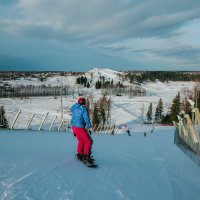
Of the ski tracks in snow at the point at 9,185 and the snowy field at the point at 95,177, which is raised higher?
the ski tracks in snow at the point at 9,185

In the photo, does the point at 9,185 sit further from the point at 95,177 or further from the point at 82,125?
the point at 82,125

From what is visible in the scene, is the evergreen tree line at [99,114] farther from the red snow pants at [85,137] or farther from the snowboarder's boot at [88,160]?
the snowboarder's boot at [88,160]

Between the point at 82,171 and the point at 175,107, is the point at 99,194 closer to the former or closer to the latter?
the point at 82,171

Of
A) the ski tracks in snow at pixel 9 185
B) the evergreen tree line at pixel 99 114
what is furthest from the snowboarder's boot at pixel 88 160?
the evergreen tree line at pixel 99 114

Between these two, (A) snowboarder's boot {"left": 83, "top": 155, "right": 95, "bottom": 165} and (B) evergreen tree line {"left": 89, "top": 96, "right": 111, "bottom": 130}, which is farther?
(B) evergreen tree line {"left": 89, "top": 96, "right": 111, "bottom": 130}

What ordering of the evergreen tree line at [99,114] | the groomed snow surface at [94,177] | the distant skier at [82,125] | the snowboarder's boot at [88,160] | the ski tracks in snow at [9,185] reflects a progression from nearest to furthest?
the ski tracks in snow at [9,185], the groomed snow surface at [94,177], the snowboarder's boot at [88,160], the distant skier at [82,125], the evergreen tree line at [99,114]

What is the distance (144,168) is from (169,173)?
64 cm

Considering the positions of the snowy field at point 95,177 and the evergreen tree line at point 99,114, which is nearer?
the snowy field at point 95,177

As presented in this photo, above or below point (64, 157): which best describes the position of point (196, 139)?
above

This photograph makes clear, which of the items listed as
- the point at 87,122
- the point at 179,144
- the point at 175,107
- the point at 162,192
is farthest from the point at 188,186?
the point at 175,107

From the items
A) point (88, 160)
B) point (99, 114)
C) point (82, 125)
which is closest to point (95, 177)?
point (88, 160)

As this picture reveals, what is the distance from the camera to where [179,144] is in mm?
13117

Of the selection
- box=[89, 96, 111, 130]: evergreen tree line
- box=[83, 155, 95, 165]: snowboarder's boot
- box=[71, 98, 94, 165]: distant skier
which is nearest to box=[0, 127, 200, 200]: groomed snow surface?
box=[83, 155, 95, 165]: snowboarder's boot

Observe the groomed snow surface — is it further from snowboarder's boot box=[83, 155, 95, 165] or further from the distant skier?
the distant skier
